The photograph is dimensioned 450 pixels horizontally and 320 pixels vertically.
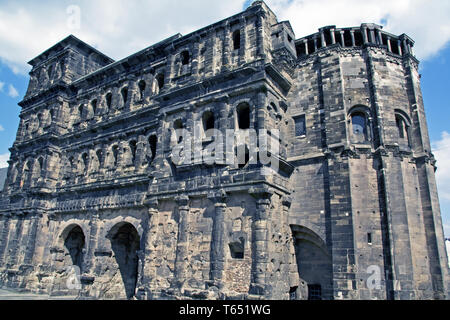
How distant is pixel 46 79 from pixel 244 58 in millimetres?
19500

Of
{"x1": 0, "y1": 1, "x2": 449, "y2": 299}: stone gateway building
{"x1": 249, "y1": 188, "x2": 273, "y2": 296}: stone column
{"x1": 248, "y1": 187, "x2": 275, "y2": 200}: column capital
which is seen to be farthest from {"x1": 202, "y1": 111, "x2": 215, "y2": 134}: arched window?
{"x1": 249, "y1": 188, "x2": 273, "y2": 296}: stone column

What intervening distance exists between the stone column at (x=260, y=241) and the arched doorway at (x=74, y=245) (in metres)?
14.4

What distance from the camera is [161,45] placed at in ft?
67.2

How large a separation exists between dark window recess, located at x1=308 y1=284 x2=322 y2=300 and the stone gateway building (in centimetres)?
5

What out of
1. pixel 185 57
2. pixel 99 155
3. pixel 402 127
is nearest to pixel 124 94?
pixel 99 155

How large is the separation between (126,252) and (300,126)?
1262cm

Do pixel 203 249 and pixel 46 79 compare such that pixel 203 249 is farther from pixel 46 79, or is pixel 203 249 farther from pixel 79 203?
pixel 46 79

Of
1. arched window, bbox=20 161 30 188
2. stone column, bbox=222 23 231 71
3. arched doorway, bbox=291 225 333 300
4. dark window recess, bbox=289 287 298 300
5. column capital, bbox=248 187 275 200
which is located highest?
stone column, bbox=222 23 231 71

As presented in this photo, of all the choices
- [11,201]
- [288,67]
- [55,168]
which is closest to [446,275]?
[288,67]

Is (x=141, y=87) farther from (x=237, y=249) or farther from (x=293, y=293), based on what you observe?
(x=293, y=293)

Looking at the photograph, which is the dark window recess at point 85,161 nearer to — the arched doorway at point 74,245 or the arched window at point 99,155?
the arched window at point 99,155

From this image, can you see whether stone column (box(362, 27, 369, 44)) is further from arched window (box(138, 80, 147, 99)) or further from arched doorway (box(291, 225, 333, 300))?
arched window (box(138, 80, 147, 99))

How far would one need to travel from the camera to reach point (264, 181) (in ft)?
44.9

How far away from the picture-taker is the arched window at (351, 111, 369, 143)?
52.5 ft
